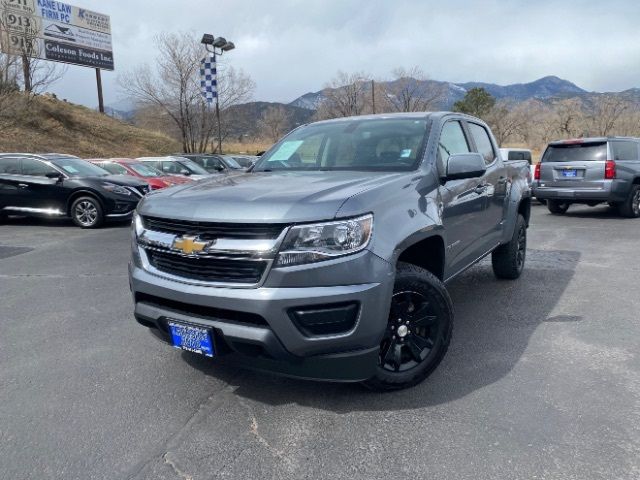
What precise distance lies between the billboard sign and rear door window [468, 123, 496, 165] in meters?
25.8

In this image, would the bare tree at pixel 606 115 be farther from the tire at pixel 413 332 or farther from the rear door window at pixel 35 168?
the tire at pixel 413 332

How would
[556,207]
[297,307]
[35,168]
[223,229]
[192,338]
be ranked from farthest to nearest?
[556,207]
[35,168]
[192,338]
[223,229]
[297,307]

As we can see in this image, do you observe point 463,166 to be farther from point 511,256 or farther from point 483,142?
point 511,256

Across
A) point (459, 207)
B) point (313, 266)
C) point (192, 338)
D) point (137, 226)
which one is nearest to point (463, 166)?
point (459, 207)

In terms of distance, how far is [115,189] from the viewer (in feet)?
34.6

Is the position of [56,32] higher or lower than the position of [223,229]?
higher

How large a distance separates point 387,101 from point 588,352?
39.9 metres

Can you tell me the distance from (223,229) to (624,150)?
438 inches

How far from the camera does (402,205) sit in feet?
9.81

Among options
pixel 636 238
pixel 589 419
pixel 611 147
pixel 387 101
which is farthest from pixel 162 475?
pixel 387 101

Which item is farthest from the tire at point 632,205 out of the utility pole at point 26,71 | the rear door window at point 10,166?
the utility pole at point 26,71

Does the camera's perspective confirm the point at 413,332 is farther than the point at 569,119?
No

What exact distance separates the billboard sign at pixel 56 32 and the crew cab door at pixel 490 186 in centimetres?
2584

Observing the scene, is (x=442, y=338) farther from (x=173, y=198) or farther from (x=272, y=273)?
(x=173, y=198)
